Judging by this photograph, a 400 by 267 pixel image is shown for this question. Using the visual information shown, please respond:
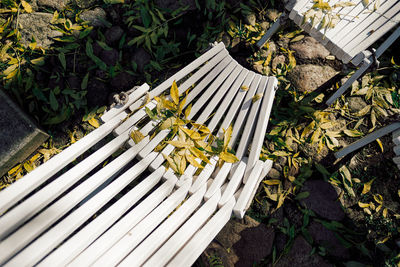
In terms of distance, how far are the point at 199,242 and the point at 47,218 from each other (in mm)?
626

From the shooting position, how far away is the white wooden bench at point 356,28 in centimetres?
181

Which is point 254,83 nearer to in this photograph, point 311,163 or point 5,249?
point 311,163

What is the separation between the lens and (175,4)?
2.31 meters

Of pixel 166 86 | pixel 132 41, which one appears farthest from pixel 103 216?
pixel 132 41

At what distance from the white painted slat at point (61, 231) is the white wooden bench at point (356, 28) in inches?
56.4

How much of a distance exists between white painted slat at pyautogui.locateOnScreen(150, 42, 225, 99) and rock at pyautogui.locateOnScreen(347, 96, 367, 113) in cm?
126

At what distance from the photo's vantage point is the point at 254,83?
1.70 meters

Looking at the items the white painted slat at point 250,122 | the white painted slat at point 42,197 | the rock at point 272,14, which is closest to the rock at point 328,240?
the white painted slat at point 250,122

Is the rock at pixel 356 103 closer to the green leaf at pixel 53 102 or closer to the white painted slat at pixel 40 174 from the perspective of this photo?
the white painted slat at pixel 40 174

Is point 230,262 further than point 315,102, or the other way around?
point 315,102

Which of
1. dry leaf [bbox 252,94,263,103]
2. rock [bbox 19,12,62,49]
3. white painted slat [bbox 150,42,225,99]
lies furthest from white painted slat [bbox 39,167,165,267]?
rock [bbox 19,12,62,49]

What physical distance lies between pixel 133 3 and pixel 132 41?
33cm

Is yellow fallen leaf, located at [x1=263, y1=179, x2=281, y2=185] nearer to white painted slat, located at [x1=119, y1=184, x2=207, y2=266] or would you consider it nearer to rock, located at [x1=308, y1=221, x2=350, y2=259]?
rock, located at [x1=308, y1=221, x2=350, y2=259]

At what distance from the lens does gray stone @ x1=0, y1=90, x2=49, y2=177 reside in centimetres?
193
